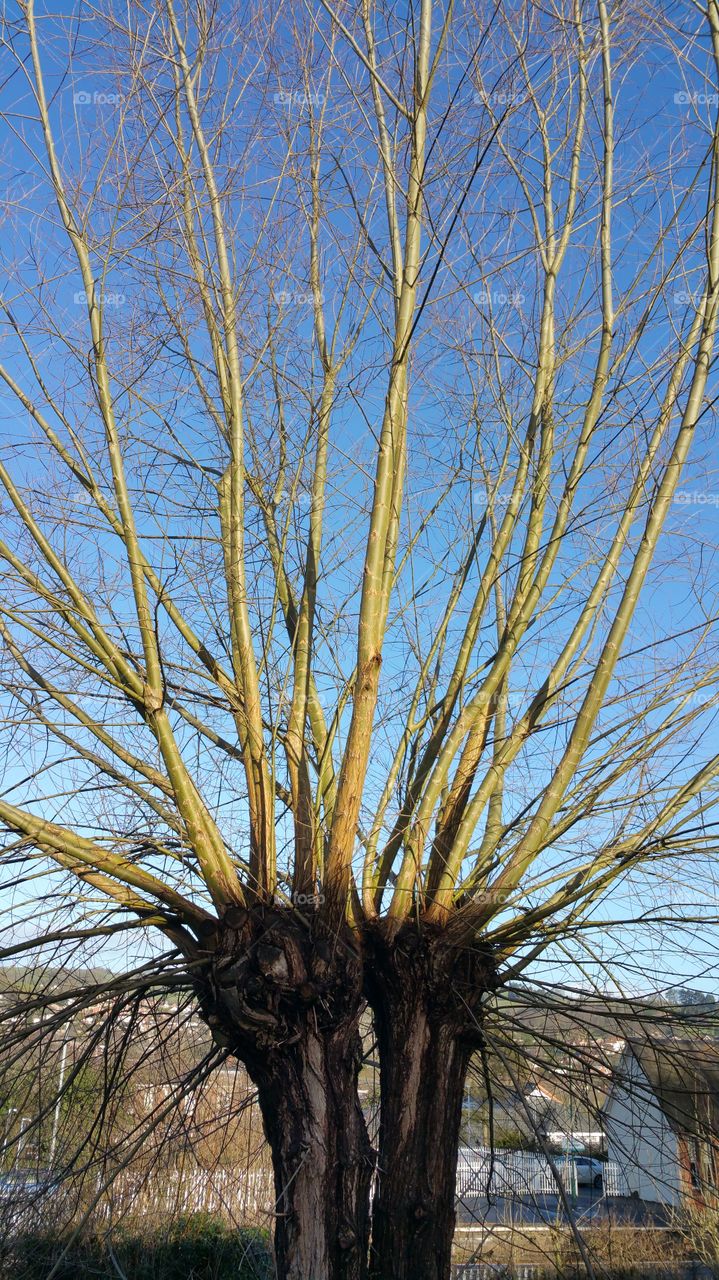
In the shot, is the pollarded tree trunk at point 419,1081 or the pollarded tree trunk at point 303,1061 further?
the pollarded tree trunk at point 419,1081

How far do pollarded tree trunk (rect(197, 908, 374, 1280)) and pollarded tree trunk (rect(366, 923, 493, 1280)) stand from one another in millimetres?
201

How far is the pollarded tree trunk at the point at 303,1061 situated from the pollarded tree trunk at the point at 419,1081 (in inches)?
7.9

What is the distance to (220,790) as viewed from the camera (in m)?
4.12

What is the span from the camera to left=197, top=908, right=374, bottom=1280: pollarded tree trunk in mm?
3279

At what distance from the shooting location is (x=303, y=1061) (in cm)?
349

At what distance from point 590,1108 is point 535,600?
214cm

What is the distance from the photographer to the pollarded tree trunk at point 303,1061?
3279mm

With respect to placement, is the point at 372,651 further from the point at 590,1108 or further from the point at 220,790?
the point at 590,1108

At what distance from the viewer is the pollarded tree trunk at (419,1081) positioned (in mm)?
3553

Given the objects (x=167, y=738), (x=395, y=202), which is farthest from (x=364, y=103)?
(x=167, y=738)

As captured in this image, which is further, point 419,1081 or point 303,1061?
point 419,1081

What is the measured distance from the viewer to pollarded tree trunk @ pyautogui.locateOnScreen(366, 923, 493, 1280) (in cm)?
355

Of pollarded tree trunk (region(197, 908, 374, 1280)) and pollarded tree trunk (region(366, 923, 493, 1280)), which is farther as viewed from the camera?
pollarded tree trunk (region(366, 923, 493, 1280))

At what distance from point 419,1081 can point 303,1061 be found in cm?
57
